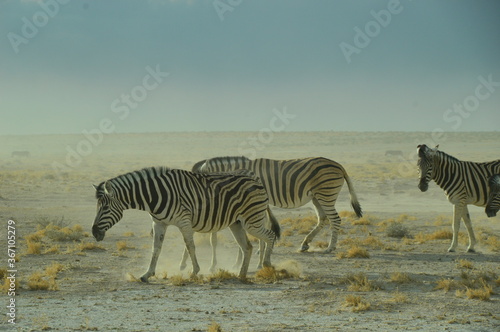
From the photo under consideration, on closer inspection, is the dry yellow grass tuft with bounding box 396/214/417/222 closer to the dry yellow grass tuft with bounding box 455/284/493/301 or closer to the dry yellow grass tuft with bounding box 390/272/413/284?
the dry yellow grass tuft with bounding box 390/272/413/284

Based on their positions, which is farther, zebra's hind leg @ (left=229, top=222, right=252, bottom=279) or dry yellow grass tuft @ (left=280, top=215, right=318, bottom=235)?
dry yellow grass tuft @ (left=280, top=215, right=318, bottom=235)

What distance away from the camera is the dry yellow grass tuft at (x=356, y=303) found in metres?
8.90

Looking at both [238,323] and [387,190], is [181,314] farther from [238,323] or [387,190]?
[387,190]

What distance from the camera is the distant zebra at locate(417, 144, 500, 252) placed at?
14398 millimetres

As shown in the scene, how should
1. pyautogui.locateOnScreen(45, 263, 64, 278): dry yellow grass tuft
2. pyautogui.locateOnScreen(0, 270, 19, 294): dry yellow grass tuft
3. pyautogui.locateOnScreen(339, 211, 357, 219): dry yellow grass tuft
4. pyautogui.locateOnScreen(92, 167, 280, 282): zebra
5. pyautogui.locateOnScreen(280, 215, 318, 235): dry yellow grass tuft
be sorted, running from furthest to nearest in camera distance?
1. pyautogui.locateOnScreen(339, 211, 357, 219): dry yellow grass tuft
2. pyautogui.locateOnScreen(280, 215, 318, 235): dry yellow grass tuft
3. pyautogui.locateOnScreen(45, 263, 64, 278): dry yellow grass tuft
4. pyautogui.locateOnScreen(92, 167, 280, 282): zebra
5. pyautogui.locateOnScreen(0, 270, 19, 294): dry yellow grass tuft

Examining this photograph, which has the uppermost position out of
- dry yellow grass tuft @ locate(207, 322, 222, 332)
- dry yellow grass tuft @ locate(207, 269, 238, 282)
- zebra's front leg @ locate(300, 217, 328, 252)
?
→ zebra's front leg @ locate(300, 217, 328, 252)

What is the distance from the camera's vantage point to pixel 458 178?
14.5m

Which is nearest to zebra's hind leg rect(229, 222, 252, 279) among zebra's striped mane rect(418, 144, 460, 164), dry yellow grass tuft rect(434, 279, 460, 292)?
dry yellow grass tuft rect(434, 279, 460, 292)

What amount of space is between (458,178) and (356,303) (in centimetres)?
652

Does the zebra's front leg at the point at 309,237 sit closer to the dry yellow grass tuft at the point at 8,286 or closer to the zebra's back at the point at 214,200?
the zebra's back at the point at 214,200

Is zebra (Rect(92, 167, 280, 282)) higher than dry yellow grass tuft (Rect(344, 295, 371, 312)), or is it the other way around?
zebra (Rect(92, 167, 280, 282))

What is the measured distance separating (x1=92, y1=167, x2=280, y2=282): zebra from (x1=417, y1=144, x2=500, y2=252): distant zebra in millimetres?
4978

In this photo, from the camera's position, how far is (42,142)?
15150 cm

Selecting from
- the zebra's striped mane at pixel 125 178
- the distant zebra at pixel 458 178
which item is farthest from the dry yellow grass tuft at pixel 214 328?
the distant zebra at pixel 458 178
